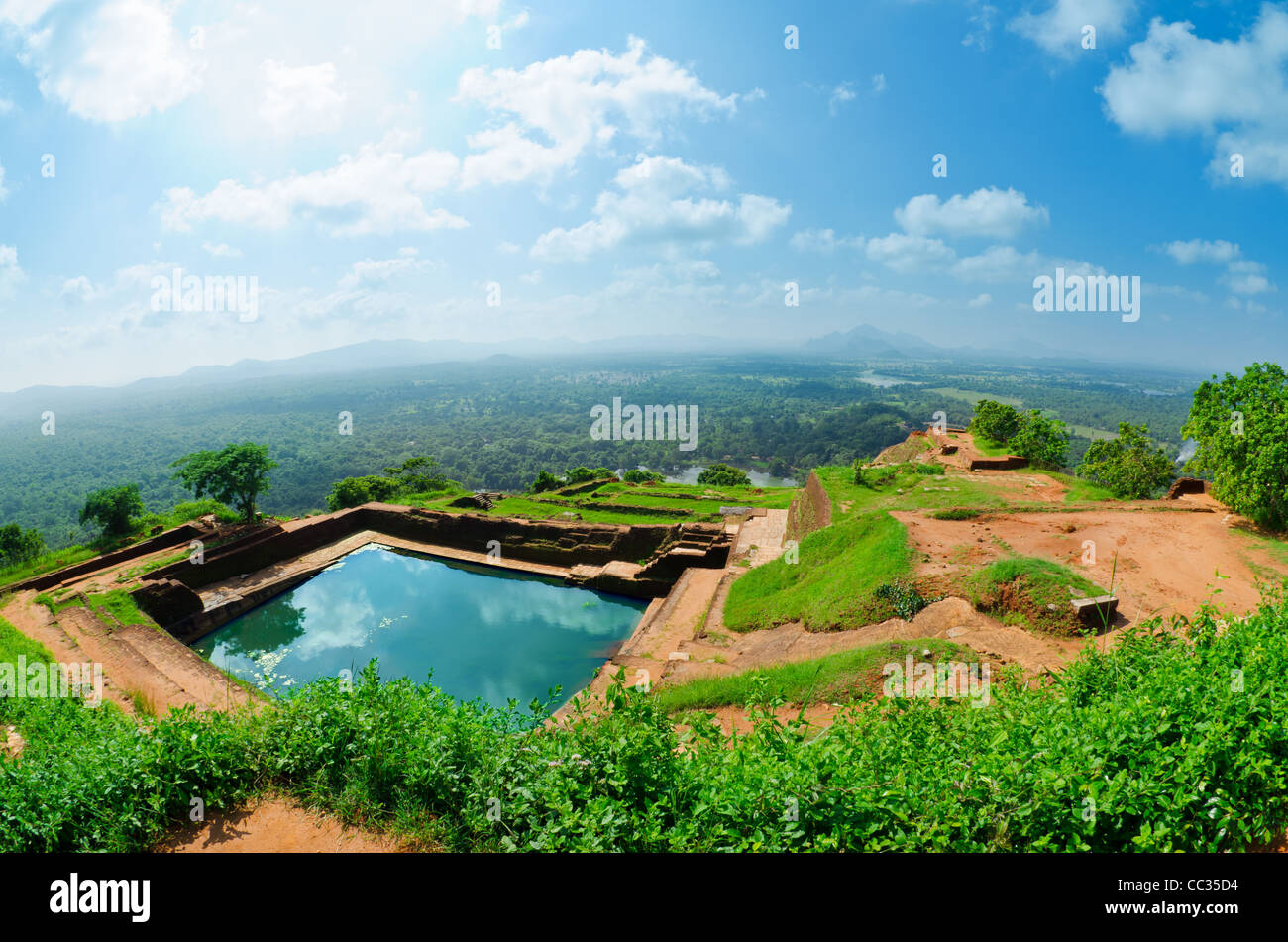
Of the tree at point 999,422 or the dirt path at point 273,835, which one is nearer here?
the dirt path at point 273,835

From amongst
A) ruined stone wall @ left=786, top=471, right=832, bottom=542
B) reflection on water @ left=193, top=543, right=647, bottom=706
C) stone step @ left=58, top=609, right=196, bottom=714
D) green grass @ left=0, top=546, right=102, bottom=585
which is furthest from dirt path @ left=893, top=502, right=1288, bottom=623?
green grass @ left=0, top=546, right=102, bottom=585

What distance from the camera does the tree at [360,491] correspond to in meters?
37.7

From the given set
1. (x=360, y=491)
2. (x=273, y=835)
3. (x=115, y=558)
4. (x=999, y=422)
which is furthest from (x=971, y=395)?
(x=273, y=835)

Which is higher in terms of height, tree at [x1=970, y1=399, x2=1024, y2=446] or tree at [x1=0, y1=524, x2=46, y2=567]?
tree at [x1=970, y1=399, x2=1024, y2=446]

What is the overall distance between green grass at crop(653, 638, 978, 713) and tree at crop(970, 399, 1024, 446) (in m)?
26.6

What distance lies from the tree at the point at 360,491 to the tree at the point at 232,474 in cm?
839

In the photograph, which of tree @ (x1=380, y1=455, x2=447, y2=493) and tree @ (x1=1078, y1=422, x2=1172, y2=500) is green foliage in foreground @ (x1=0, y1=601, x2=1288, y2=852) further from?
tree @ (x1=380, y1=455, x2=447, y2=493)

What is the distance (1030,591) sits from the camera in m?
10.4

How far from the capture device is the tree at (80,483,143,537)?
25.1 meters

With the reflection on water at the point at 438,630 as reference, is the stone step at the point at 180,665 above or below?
above

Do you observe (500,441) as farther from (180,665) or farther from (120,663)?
(120,663)

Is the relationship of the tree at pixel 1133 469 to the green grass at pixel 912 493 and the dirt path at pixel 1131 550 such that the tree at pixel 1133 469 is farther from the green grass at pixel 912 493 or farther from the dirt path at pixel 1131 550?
the green grass at pixel 912 493

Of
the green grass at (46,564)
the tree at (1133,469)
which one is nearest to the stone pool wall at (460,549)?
the green grass at (46,564)

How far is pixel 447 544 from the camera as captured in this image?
2875cm
